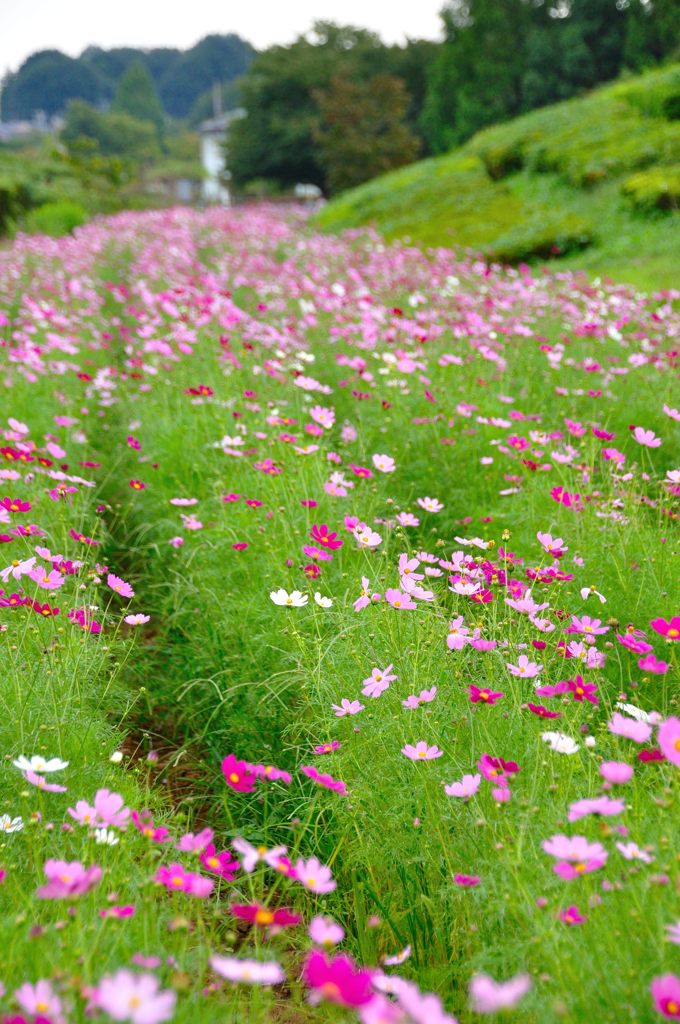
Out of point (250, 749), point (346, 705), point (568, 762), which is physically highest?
point (346, 705)

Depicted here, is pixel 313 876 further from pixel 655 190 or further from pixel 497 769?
pixel 655 190

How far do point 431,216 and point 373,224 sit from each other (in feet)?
3.09

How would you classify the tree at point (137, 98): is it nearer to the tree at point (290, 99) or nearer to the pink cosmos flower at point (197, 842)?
the tree at point (290, 99)

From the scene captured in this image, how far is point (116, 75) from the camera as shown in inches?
4429

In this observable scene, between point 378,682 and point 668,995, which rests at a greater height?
point 668,995

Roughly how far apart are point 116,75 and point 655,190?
11991 cm

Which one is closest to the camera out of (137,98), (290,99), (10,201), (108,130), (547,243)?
(547,243)

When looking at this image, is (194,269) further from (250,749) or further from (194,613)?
(250,749)

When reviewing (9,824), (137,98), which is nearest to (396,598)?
(9,824)

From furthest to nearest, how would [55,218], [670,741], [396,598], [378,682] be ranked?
[55,218]
[396,598]
[378,682]
[670,741]

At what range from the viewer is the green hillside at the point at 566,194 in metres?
10.5

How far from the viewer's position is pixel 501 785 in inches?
58.3

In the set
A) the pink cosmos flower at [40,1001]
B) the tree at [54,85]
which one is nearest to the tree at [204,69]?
the tree at [54,85]

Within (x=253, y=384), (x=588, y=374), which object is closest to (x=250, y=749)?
(x=253, y=384)
